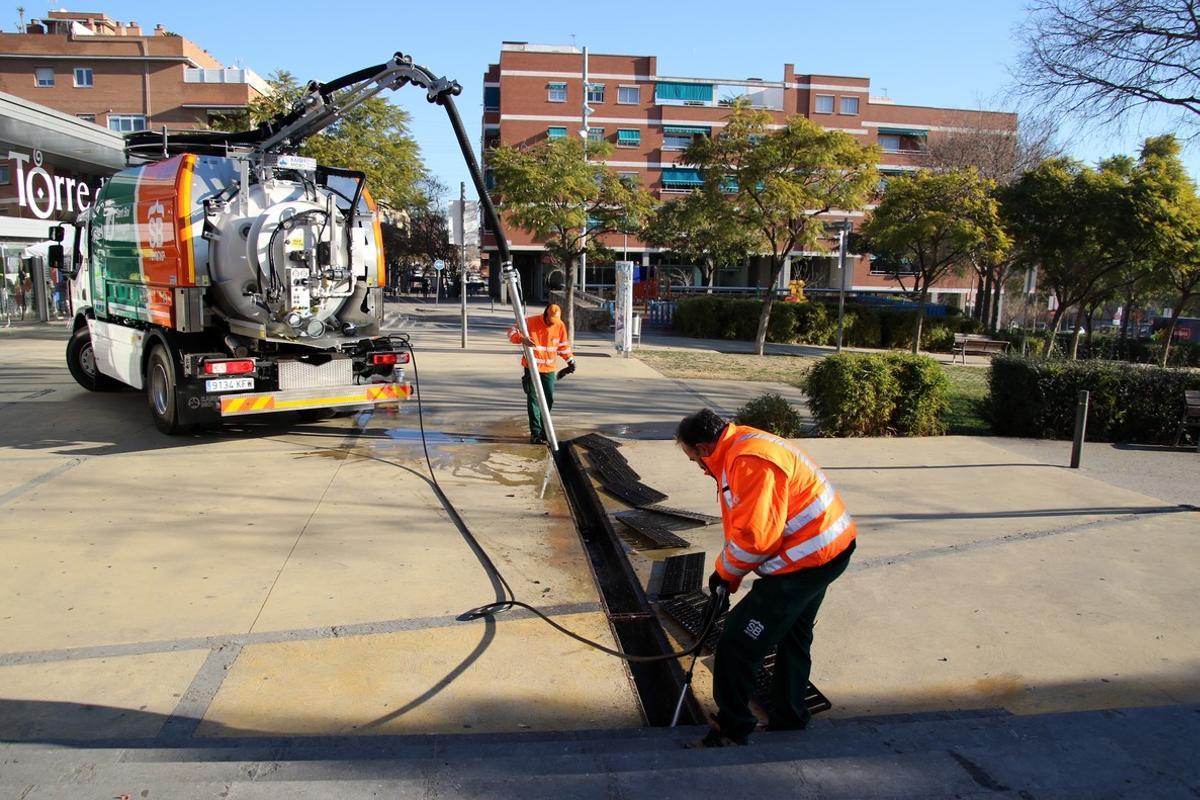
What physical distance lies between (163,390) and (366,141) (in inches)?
522

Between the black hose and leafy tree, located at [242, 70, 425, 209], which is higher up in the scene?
leafy tree, located at [242, 70, 425, 209]

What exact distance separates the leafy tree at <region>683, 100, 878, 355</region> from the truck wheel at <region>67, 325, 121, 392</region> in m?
14.4

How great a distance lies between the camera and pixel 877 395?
987 centimetres

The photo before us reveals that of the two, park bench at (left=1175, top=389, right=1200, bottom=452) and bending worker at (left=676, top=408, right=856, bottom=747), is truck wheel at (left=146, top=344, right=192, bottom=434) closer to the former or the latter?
bending worker at (left=676, top=408, right=856, bottom=747)

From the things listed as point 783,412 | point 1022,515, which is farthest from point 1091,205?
point 1022,515

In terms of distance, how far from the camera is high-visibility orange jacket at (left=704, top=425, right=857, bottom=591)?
10.3 feet

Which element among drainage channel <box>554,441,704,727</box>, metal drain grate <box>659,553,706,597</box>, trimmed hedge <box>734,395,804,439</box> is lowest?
drainage channel <box>554,441,704,727</box>

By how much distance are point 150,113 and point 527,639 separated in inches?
2431

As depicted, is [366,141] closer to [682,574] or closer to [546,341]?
[546,341]

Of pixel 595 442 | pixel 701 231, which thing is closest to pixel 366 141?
pixel 595 442

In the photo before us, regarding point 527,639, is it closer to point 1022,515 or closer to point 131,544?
point 131,544

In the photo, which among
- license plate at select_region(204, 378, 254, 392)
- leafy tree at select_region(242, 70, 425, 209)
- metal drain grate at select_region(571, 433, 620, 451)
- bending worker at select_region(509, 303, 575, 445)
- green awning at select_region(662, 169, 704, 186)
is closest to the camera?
license plate at select_region(204, 378, 254, 392)

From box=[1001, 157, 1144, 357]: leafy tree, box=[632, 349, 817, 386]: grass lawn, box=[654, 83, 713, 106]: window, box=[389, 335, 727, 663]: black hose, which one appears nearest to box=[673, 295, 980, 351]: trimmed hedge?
box=[1001, 157, 1144, 357]: leafy tree

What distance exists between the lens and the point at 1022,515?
675 centimetres
